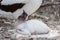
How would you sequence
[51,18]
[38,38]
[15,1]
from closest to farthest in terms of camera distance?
[38,38]
[15,1]
[51,18]

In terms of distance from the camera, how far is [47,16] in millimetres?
2141

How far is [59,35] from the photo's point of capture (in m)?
1.72

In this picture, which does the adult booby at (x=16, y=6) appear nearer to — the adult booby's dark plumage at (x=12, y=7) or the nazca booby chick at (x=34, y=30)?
the adult booby's dark plumage at (x=12, y=7)

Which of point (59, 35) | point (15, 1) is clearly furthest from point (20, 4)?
point (59, 35)

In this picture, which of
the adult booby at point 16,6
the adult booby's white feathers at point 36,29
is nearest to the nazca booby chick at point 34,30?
the adult booby's white feathers at point 36,29

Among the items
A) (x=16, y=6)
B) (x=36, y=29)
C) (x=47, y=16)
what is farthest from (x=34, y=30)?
(x=47, y=16)

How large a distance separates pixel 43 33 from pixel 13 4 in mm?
356

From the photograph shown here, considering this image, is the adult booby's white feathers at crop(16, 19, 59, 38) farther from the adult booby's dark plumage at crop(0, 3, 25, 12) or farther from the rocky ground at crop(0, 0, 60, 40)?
the adult booby's dark plumage at crop(0, 3, 25, 12)

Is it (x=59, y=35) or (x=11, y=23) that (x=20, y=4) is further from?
(x=59, y=35)

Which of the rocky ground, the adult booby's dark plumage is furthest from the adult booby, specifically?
the rocky ground

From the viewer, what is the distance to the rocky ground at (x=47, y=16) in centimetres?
183

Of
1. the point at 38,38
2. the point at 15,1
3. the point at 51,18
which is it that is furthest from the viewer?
the point at 51,18

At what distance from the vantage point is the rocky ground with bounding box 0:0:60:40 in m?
1.83

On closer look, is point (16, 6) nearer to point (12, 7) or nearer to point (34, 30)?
point (12, 7)
